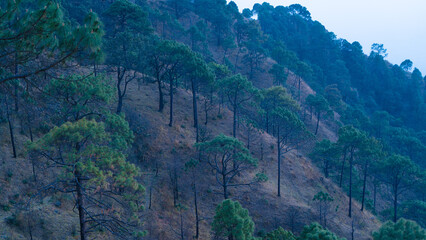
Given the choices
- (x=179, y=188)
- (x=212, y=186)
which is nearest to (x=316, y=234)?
(x=212, y=186)

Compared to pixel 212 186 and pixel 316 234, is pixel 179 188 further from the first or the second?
pixel 316 234

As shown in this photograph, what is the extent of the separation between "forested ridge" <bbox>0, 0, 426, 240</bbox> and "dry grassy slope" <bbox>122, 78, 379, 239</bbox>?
152mm

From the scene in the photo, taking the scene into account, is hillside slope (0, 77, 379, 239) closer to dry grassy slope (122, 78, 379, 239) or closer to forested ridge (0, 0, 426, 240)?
dry grassy slope (122, 78, 379, 239)

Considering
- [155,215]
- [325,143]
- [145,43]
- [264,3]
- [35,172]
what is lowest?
[155,215]

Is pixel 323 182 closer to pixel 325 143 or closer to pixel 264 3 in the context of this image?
pixel 325 143

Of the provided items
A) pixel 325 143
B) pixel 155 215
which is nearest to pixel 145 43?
pixel 155 215

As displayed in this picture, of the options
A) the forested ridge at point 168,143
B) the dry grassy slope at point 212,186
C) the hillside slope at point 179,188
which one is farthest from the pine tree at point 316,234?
the hillside slope at point 179,188

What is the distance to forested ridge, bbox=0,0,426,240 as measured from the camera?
10.6 metres

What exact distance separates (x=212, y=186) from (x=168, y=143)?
21.5 ft

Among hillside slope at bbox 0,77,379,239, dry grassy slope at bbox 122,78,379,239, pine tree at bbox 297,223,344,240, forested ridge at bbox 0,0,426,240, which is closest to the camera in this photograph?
forested ridge at bbox 0,0,426,240

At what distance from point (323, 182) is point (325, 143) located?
589 centimetres

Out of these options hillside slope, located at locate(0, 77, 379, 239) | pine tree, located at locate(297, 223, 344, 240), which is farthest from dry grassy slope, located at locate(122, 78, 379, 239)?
pine tree, located at locate(297, 223, 344, 240)

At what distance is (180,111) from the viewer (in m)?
36.4

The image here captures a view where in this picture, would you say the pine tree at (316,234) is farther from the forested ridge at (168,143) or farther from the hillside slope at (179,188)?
the hillside slope at (179,188)
